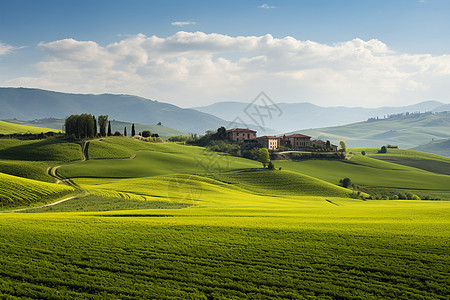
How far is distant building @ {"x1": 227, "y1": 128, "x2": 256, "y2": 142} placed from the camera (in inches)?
6934

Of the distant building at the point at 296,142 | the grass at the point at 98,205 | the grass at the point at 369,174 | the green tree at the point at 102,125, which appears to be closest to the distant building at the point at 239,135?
the distant building at the point at 296,142

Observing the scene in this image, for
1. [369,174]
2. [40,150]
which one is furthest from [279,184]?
[40,150]

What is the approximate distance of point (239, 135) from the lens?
178375 mm

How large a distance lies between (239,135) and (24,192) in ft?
441

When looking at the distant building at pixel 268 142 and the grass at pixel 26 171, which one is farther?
the distant building at pixel 268 142

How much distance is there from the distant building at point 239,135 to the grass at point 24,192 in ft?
402

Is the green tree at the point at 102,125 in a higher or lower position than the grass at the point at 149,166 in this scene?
higher

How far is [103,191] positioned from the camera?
64.6 meters

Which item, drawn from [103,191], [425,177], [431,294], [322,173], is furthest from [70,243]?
[425,177]

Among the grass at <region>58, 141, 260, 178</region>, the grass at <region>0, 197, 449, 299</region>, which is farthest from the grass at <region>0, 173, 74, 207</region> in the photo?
the grass at <region>58, 141, 260, 178</region>

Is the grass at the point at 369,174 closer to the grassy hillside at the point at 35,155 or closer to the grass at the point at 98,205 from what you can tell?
the grassy hillside at the point at 35,155

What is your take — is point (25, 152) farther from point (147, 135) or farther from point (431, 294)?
point (431, 294)

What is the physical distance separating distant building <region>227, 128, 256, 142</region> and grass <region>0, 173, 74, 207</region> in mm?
122559

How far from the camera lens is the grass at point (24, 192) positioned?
156 feet
